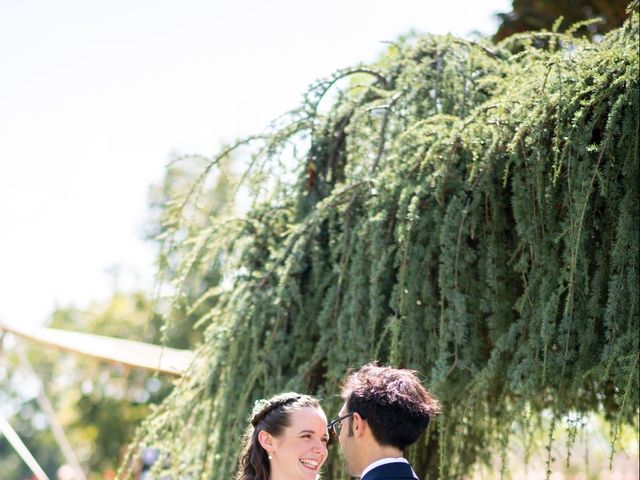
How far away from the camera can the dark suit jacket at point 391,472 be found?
2.57m

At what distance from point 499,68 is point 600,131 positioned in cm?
105

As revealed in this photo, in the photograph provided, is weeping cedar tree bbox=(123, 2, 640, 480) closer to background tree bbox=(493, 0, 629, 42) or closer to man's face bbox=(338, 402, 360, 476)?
man's face bbox=(338, 402, 360, 476)

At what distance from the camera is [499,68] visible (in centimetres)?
449

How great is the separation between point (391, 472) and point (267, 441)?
57 cm

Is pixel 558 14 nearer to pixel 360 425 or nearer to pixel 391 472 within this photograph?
pixel 360 425

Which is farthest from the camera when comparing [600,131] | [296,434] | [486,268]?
[486,268]

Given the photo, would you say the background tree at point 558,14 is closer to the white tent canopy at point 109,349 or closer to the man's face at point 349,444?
the white tent canopy at point 109,349

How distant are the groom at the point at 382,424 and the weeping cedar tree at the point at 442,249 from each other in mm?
957

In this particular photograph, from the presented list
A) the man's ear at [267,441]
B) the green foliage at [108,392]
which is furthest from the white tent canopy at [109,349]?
the green foliage at [108,392]

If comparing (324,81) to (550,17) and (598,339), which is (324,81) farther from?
(550,17)

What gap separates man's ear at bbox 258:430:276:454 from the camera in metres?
2.98

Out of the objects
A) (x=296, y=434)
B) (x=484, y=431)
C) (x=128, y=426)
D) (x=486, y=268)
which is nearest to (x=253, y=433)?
(x=296, y=434)

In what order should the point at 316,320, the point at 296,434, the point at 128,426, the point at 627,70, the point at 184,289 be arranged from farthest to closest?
the point at 128,426 < the point at 184,289 < the point at 316,320 < the point at 627,70 < the point at 296,434

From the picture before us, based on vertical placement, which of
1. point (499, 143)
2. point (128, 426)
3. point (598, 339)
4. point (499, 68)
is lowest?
point (128, 426)
